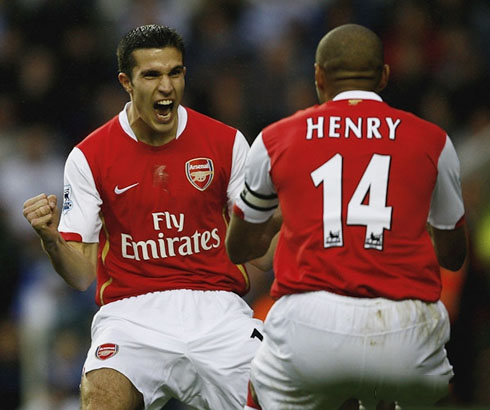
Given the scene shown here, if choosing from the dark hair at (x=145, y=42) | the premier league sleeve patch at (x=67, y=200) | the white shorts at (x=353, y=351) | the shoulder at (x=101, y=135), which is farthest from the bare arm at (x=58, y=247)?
the white shorts at (x=353, y=351)

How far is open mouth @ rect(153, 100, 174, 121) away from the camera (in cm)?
635

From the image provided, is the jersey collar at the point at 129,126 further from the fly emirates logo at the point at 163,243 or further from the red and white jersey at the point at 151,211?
the fly emirates logo at the point at 163,243

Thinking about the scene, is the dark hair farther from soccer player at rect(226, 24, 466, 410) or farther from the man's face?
soccer player at rect(226, 24, 466, 410)

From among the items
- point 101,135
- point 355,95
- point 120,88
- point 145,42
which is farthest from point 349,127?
point 120,88

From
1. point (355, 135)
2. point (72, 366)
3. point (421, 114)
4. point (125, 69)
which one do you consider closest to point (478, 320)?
point (421, 114)

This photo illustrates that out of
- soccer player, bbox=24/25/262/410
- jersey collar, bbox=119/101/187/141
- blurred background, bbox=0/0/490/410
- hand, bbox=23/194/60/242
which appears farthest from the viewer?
blurred background, bbox=0/0/490/410

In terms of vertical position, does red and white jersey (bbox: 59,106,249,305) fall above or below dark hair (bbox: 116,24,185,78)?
below

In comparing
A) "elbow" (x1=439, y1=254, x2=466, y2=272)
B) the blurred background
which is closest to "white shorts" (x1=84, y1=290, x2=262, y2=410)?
"elbow" (x1=439, y1=254, x2=466, y2=272)

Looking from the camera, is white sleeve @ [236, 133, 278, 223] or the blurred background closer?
white sleeve @ [236, 133, 278, 223]

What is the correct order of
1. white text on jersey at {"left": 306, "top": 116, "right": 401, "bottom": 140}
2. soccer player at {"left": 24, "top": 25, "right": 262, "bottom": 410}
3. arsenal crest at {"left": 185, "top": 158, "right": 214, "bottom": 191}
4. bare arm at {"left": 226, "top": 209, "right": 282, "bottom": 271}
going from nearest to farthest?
white text on jersey at {"left": 306, "top": 116, "right": 401, "bottom": 140}
bare arm at {"left": 226, "top": 209, "right": 282, "bottom": 271}
soccer player at {"left": 24, "top": 25, "right": 262, "bottom": 410}
arsenal crest at {"left": 185, "top": 158, "right": 214, "bottom": 191}

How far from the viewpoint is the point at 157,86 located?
633 centimetres

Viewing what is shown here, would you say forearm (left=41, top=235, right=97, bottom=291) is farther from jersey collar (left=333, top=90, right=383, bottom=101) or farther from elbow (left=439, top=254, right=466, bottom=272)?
elbow (left=439, top=254, right=466, bottom=272)

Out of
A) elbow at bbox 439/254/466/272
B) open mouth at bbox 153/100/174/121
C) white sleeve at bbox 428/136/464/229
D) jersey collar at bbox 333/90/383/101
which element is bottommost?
elbow at bbox 439/254/466/272

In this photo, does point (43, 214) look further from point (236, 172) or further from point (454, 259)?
point (454, 259)
